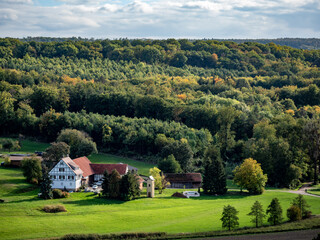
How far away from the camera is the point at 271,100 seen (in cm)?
11012

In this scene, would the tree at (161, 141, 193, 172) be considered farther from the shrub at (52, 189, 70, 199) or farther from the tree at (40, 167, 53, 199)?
the tree at (40, 167, 53, 199)

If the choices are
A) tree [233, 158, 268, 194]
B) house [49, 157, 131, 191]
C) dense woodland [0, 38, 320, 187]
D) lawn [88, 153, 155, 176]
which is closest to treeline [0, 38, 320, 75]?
dense woodland [0, 38, 320, 187]

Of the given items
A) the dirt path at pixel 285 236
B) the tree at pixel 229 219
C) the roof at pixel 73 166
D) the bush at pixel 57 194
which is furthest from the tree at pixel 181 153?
the dirt path at pixel 285 236

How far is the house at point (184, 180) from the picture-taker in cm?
6577

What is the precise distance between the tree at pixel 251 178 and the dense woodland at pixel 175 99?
7.33 metres

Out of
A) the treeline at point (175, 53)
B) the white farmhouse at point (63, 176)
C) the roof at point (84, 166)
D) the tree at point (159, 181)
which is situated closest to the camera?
the white farmhouse at point (63, 176)

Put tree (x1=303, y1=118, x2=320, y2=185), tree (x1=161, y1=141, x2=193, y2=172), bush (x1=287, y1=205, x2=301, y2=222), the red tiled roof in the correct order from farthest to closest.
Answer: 1. tree (x1=161, y1=141, x2=193, y2=172)
2. tree (x1=303, y1=118, x2=320, y2=185)
3. the red tiled roof
4. bush (x1=287, y1=205, x2=301, y2=222)

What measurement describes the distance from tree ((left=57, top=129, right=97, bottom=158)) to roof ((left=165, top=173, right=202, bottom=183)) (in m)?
16.4

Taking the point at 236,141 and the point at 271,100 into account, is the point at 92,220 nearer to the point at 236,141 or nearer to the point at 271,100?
the point at 236,141

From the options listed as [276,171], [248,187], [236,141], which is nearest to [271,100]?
[236,141]

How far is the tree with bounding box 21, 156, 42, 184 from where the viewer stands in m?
61.0

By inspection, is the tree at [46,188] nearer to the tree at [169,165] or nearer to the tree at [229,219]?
the tree at [169,165]

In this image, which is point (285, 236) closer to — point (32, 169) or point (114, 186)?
point (114, 186)

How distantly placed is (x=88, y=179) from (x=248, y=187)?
22868mm
